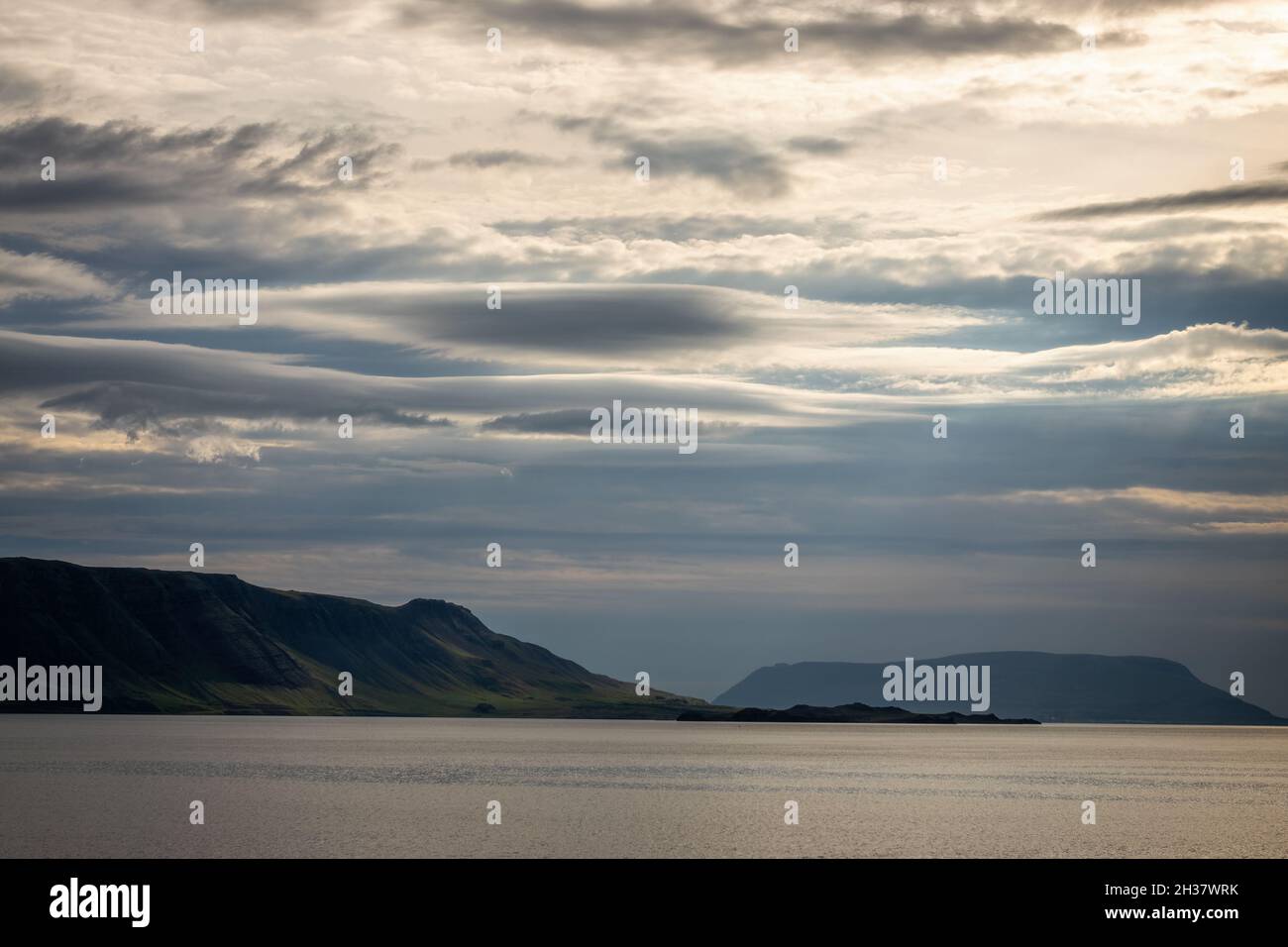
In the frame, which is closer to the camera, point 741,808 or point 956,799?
point 741,808

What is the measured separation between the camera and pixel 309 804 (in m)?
162
